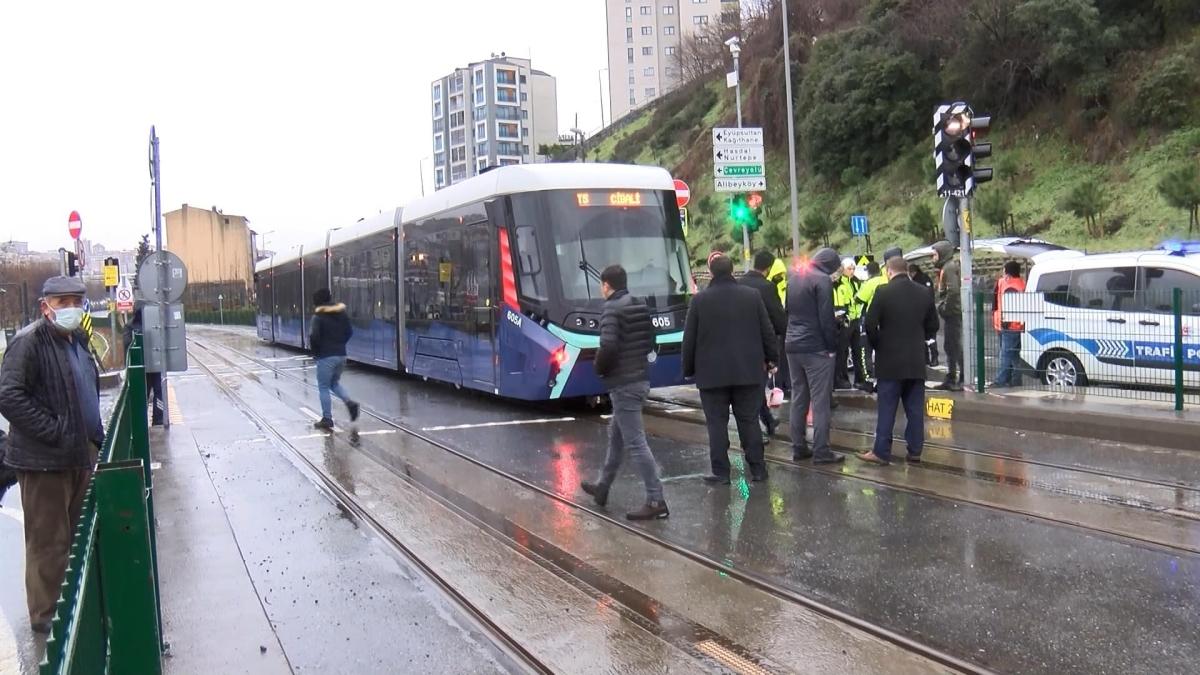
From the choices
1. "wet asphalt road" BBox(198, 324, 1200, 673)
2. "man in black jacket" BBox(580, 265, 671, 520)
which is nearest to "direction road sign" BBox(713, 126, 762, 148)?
"wet asphalt road" BBox(198, 324, 1200, 673)

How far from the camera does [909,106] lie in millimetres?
37062

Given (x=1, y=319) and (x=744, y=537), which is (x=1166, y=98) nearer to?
(x=744, y=537)

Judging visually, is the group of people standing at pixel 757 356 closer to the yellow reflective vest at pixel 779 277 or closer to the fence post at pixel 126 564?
the yellow reflective vest at pixel 779 277

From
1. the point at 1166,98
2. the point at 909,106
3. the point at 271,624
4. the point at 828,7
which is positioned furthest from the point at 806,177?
the point at 271,624

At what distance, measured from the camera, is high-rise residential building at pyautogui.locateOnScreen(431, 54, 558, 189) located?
12581 centimetres

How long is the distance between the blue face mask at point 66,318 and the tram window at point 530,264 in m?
6.93

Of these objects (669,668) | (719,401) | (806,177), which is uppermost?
(806,177)

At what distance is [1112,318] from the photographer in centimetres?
1134

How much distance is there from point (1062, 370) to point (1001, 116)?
87.1 feet

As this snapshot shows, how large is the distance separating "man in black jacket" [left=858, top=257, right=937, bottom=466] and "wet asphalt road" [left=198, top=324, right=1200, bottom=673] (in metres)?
0.82

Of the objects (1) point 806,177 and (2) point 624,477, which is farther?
(1) point 806,177

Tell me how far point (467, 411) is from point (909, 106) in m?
29.0

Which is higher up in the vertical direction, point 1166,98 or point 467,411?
point 1166,98

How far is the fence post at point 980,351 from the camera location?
1206 cm
